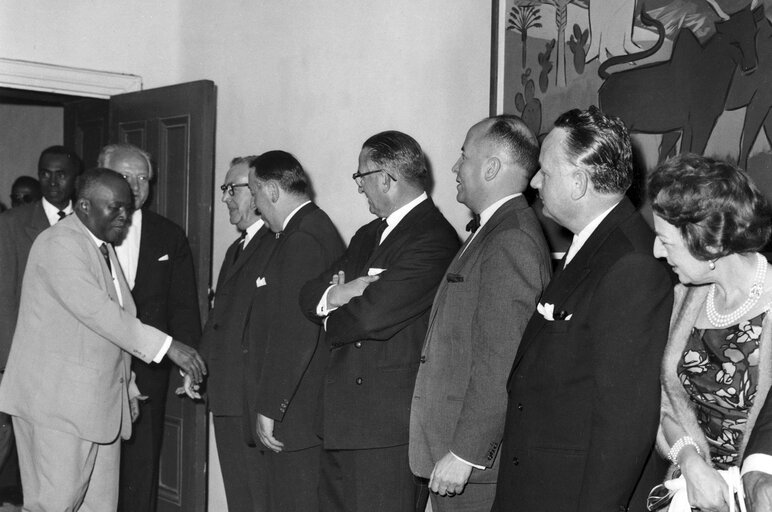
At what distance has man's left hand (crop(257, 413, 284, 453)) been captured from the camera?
339 cm

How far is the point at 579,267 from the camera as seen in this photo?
214cm

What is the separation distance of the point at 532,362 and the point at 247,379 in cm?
169

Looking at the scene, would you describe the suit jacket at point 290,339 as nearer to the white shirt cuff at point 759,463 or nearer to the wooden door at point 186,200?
the wooden door at point 186,200

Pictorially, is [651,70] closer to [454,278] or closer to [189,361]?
[454,278]

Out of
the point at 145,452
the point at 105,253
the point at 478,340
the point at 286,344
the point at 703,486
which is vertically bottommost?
the point at 145,452

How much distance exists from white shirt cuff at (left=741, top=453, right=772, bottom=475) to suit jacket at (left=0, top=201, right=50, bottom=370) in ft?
12.1

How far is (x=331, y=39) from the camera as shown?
14.2 feet

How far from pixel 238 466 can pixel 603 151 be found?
2.30 meters

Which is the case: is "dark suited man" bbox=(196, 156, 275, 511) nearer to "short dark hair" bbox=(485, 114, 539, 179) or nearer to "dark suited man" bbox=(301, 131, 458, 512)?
"dark suited man" bbox=(301, 131, 458, 512)

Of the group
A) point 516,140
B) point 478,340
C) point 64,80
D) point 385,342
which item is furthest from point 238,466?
point 64,80

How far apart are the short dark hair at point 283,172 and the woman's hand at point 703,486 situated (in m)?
2.12

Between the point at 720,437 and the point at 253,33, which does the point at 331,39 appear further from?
the point at 720,437

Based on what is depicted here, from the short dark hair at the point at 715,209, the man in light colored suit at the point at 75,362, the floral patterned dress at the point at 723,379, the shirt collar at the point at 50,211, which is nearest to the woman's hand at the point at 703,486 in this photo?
the floral patterned dress at the point at 723,379

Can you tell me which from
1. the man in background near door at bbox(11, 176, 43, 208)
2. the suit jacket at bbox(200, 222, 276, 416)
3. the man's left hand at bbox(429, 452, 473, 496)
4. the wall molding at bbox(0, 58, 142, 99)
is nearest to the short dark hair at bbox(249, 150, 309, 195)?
the suit jacket at bbox(200, 222, 276, 416)
